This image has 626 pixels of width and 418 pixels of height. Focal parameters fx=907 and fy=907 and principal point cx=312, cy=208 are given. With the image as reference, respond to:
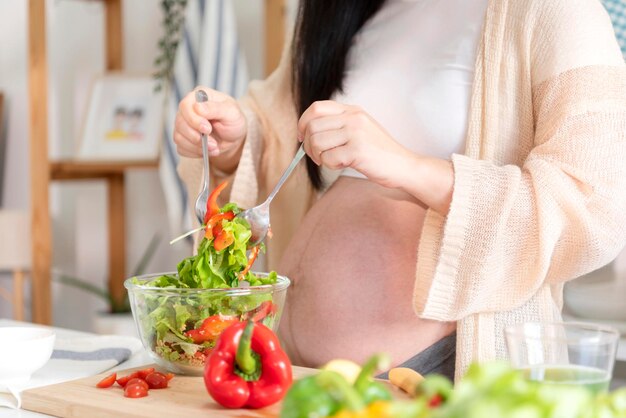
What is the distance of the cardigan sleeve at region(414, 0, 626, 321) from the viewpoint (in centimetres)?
118

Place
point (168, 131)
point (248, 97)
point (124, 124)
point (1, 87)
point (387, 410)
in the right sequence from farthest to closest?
point (1, 87)
point (124, 124)
point (168, 131)
point (248, 97)
point (387, 410)

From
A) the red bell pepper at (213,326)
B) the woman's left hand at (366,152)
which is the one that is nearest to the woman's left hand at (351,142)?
the woman's left hand at (366,152)

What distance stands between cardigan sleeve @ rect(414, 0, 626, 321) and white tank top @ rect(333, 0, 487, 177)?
17 cm

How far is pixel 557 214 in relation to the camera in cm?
118

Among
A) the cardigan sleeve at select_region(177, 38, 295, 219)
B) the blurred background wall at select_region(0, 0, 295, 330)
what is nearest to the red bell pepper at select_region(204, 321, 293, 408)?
the cardigan sleeve at select_region(177, 38, 295, 219)

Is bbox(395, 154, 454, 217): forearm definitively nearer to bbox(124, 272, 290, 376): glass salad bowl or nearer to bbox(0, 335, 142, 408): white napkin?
bbox(124, 272, 290, 376): glass salad bowl

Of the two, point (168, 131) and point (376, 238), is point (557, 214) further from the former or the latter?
point (168, 131)

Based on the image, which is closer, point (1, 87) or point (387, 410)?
point (387, 410)

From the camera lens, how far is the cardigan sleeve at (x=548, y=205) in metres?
1.18

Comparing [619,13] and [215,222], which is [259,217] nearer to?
[215,222]

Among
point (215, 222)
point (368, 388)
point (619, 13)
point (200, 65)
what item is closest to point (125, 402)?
point (215, 222)

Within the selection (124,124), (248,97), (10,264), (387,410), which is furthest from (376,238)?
(10,264)

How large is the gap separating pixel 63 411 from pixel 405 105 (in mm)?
706

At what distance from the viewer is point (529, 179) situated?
3.90ft
